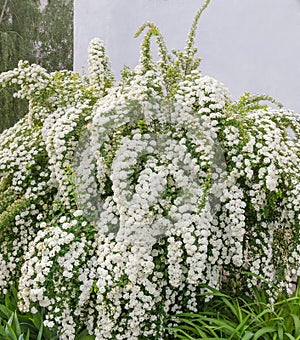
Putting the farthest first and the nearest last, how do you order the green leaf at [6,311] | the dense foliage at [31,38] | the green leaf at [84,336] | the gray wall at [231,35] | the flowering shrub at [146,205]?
the dense foliage at [31,38] → the gray wall at [231,35] → the green leaf at [6,311] → the green leaf at [84,336] → the flowering shrub at [146,205]

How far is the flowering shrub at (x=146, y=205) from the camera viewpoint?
4.60 ft

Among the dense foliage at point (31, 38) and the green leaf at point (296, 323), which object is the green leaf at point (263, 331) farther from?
the dense foliage at point (31, 38)

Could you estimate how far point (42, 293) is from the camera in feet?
4.70

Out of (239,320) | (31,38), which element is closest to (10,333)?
(239,320)

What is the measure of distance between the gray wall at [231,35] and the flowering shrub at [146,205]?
3.87 ft

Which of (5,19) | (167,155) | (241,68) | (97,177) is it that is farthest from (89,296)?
(5,19)

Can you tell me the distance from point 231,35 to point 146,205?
1.79 meters

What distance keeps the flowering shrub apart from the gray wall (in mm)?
1181

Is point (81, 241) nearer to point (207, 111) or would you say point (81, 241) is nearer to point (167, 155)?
A: point (167, 155)

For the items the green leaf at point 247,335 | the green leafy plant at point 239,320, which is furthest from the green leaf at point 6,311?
the green leaf at point 247,335

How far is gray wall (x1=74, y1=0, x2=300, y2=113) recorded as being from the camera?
9.29 ft

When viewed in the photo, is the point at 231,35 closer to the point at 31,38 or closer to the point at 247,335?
the point at 247,335

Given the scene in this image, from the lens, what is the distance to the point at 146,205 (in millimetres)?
1355

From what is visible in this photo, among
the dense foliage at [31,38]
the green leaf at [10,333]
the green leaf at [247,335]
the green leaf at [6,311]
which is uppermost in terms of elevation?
the dense foliage at [31,38]
